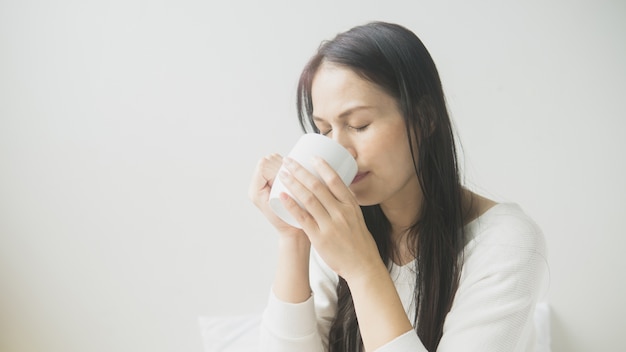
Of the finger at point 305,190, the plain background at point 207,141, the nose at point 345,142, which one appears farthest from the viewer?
the plain background at point 207,141

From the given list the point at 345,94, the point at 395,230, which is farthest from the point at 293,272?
the point at 345,94

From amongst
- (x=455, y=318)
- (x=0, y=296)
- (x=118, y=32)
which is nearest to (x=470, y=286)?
(x=455, y=318)

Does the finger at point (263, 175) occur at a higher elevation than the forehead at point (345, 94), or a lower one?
lower

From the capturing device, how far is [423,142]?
89 cm

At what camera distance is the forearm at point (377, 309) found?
758 millimetres

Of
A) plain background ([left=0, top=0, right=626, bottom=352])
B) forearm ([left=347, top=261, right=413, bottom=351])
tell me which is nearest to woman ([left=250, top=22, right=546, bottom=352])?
forearm ([left=347, top=261, right=413, bottom=351])

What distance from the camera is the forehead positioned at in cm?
83

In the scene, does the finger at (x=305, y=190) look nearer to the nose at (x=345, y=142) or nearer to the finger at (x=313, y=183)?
the finger at (x=313, y=183)

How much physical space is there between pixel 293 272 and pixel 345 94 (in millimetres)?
336

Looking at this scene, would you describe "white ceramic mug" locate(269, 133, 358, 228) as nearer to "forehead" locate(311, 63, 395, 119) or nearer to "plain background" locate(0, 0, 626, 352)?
"forehead" locate(311, 63, 395, 119)

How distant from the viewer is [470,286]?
0.82m

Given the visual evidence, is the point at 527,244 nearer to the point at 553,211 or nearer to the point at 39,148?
the point at 553,211

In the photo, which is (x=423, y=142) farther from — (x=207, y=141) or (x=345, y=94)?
(x=207, y=141)

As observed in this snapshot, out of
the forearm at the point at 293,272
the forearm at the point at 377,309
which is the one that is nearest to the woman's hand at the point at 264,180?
the forearm at the point at 293,272
